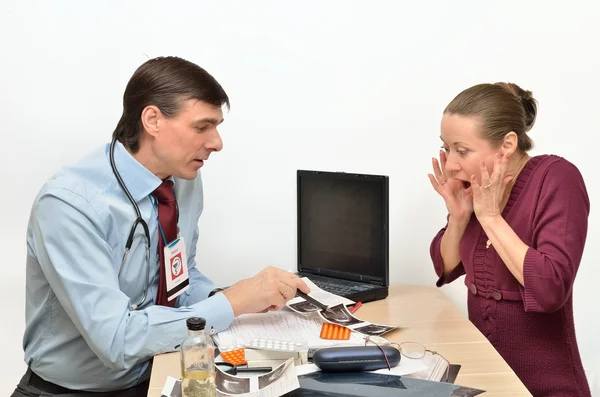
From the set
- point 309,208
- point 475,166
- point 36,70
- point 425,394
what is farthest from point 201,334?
point 36,70

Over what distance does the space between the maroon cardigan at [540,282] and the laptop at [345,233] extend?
1.10 ft

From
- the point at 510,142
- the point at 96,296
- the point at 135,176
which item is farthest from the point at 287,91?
the point at 96,296

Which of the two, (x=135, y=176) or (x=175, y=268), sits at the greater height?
(x=135, y=176)

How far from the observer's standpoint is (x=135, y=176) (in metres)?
1.90

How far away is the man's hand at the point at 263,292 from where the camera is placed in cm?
181

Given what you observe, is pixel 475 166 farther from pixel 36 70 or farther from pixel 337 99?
pixel 36 70

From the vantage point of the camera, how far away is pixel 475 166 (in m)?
1.91

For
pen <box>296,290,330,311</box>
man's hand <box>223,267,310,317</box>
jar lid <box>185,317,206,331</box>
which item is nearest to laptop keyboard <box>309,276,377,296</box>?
pen <box>296,290,330,311</box>

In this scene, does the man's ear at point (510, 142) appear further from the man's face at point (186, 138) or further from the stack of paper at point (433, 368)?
the man's face at point (186, 138)

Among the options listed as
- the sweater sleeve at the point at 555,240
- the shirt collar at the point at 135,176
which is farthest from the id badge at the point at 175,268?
the sweater sleeve at the point at 555,240

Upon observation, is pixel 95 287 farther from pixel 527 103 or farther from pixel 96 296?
pixel 527 103

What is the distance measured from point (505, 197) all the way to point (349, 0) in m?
1.03

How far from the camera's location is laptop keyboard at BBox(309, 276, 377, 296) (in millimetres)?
2176

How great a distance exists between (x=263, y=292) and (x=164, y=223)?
0.34m
